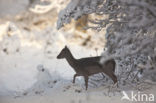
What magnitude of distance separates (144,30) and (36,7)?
975cm

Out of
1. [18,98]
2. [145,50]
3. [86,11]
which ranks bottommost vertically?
[18,98]

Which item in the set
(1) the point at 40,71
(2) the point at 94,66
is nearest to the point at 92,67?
(2) the point at 94,66

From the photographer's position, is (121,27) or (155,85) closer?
(121,27)

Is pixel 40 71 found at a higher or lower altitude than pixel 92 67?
lower

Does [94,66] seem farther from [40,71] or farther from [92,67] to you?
[40,71]

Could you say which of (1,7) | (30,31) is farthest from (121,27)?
(1,7)

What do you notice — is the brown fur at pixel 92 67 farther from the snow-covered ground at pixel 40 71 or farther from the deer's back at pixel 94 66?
the snow-covered ground at pixel 40 71

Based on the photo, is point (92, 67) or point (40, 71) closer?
point (92, 67)

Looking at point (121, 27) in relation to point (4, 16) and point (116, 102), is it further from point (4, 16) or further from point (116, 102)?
point (4, 16)

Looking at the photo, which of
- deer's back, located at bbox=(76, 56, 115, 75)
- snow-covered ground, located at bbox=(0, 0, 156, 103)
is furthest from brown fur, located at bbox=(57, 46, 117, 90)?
snow-covered ground, located at bbox=(0, 0, 156, 103)

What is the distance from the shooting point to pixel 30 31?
14297 mm

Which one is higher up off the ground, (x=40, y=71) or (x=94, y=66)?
(x=94, y=66)

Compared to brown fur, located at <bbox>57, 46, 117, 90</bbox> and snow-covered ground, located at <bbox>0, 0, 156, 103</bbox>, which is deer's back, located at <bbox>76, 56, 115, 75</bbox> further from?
snow-covered ground, located at <bbox>0, 0, 156, 103</bbox>

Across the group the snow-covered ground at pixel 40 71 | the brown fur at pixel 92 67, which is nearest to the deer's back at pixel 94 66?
the brown fur at pixel 92 67
